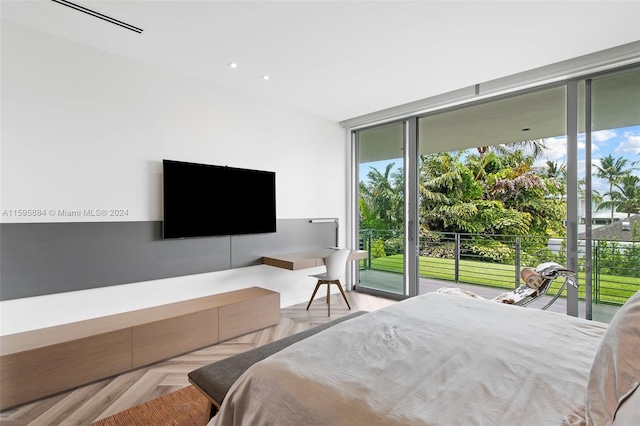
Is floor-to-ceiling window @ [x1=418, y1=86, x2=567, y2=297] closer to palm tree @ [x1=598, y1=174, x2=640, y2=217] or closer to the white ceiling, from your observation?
the white ceiling

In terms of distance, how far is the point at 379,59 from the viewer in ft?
9.37

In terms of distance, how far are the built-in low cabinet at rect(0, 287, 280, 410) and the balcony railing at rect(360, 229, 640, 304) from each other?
2085 mm

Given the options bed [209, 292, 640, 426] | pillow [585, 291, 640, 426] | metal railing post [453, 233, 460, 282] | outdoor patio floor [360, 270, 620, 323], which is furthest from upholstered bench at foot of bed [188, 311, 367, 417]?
metal railing post [453, 233, 460, 282]

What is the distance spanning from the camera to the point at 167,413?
1921mm

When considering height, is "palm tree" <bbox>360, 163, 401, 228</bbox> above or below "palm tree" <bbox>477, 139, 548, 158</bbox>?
below

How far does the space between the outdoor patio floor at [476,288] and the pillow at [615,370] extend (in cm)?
228

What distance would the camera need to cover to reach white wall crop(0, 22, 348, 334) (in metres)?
2.31

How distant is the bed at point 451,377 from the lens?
93cm

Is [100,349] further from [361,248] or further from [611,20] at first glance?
[611,20]

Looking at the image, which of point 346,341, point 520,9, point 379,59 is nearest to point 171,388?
point 346,341

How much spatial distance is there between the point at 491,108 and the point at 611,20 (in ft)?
4.92

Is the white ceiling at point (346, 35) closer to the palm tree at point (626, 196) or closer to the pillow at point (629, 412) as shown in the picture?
the palm tree at point (626, 196)

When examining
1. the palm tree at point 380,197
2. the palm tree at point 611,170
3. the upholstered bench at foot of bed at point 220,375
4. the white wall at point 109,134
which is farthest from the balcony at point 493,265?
the upholstered bench at foot of bed at point 220,375

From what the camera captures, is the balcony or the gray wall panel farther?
the balcony
